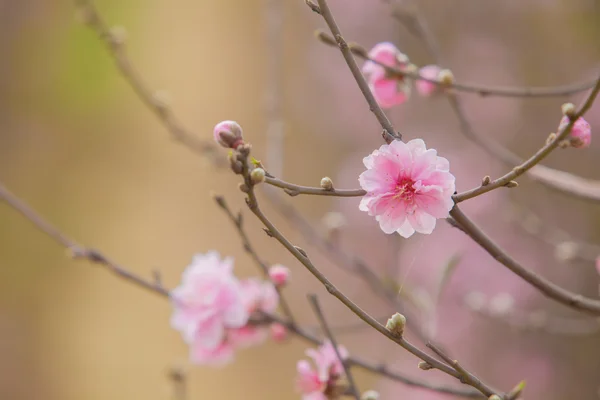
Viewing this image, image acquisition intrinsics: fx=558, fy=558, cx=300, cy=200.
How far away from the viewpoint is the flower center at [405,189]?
0.38m

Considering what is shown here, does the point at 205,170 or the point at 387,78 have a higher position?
the point at 205,170

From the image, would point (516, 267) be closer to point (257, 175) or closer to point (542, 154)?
point (542, 154)

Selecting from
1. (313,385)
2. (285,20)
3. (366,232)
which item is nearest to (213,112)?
(285,20)

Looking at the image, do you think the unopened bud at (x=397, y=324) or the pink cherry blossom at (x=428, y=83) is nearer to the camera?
the unopened bud at (x=397, y=324)

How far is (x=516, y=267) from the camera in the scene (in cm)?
40

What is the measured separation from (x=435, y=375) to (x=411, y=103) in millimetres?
678

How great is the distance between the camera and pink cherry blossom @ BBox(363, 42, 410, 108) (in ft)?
1.82

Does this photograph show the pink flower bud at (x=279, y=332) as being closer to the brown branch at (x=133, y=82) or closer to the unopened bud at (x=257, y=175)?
the brown branch at (x=133, y=82)

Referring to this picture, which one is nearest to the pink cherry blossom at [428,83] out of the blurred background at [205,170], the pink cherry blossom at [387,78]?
the pink cherry blossom at [387,78]

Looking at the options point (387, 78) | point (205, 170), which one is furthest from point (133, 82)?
point (205, 170)

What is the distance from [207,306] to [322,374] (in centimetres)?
16

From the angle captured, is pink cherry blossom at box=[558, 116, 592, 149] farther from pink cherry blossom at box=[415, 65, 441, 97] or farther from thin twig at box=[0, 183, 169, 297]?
thin twig at box=[0, 183, 169, 297]

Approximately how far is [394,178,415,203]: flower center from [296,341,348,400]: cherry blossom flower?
0.21m

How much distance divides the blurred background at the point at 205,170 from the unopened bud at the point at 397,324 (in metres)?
0.90
